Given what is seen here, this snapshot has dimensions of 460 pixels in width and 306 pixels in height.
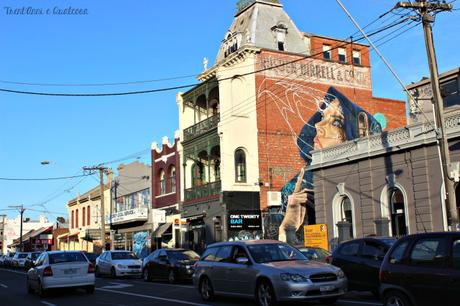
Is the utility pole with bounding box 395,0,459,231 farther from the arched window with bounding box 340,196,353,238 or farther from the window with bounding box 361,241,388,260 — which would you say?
the arched window with bounding box 340,196,353,238

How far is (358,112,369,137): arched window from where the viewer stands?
1619 inches

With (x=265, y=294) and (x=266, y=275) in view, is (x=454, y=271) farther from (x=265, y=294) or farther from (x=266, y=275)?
(x=265, y=294)

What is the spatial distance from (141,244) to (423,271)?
4016 centimetres

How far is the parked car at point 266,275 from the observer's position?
37.5 ft

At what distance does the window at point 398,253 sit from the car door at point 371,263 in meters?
3.91

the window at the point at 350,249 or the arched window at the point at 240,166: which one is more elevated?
the arched window at the point at 240,166

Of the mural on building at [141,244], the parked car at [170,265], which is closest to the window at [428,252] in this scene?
the parked car at [170,265]

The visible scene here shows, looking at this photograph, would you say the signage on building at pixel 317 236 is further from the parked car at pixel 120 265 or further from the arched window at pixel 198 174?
the arched window at pixel 198 174

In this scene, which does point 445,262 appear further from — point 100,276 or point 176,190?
point 176,190

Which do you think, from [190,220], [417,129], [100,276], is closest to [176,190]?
[190,220]

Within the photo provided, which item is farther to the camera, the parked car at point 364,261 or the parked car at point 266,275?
the parked car at point 364,261

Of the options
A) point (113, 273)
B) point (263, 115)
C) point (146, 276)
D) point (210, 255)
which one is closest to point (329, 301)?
point (210, 255)

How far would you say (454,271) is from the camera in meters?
8.12

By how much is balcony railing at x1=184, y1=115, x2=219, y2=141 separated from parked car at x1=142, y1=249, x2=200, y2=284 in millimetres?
15323
